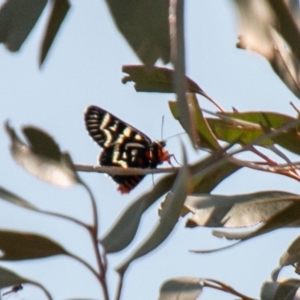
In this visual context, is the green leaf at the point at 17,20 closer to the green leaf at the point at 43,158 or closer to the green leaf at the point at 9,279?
the green leaf at the point at 43,158

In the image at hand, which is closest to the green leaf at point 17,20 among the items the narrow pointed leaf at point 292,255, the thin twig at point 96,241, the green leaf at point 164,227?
the thin twig at point 96,241

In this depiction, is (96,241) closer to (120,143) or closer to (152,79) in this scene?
(152,79)

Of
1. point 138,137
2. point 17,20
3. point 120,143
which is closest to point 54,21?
point 17,20

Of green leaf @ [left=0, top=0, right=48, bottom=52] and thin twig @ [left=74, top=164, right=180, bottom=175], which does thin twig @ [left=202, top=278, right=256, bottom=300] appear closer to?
thin twig @ [left=74, top=164, right=180, bottom=175]

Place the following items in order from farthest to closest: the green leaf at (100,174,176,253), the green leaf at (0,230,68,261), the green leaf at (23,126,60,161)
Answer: the green leaf at (0,230,68,261), the green leaf at (23,126,60,161), the green leaf at (100,174,176,253)

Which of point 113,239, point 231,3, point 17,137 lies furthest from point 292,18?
point 17,137

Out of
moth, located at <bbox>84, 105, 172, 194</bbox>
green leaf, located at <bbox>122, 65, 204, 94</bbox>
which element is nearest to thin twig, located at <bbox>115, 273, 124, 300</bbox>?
green leaf, located at <bbox>122, 65, 204, 94</bbox>
